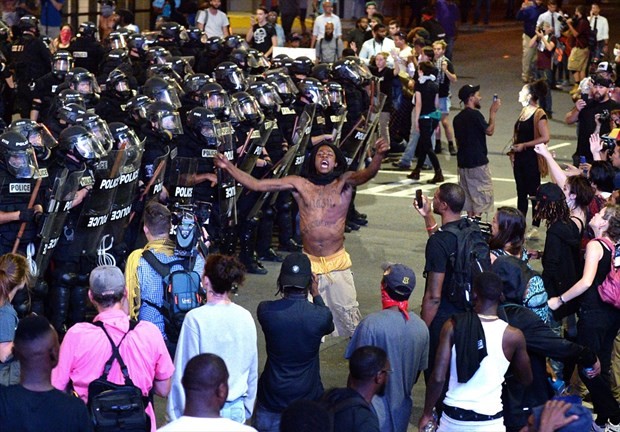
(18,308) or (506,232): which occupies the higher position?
(506,232)

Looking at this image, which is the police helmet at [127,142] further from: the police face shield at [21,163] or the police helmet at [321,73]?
the police helmet at [321,73]

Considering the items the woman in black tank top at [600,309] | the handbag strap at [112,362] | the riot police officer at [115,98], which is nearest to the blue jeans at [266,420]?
the handbag strap at [112,362]

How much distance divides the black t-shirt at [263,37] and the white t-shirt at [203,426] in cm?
1926

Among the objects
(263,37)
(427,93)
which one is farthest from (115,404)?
(263,37)

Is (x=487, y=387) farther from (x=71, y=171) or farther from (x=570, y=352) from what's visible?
(x=71, y=171)

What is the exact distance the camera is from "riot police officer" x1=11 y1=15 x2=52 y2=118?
62.0ft

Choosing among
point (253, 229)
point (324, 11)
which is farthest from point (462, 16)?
point (253, 229)

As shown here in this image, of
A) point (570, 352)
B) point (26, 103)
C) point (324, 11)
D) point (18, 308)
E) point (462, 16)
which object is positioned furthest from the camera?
point (462, 16)

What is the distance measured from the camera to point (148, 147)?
1229 cm

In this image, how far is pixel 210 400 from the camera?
19.1 ft

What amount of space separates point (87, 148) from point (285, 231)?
4.31 m

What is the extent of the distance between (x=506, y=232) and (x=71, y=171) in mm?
3949

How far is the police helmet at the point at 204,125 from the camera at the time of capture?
41.1ft

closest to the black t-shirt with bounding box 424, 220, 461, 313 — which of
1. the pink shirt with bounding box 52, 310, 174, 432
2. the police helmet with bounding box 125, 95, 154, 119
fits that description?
the pink shirt with bounding box 52, 310, 174, 432
